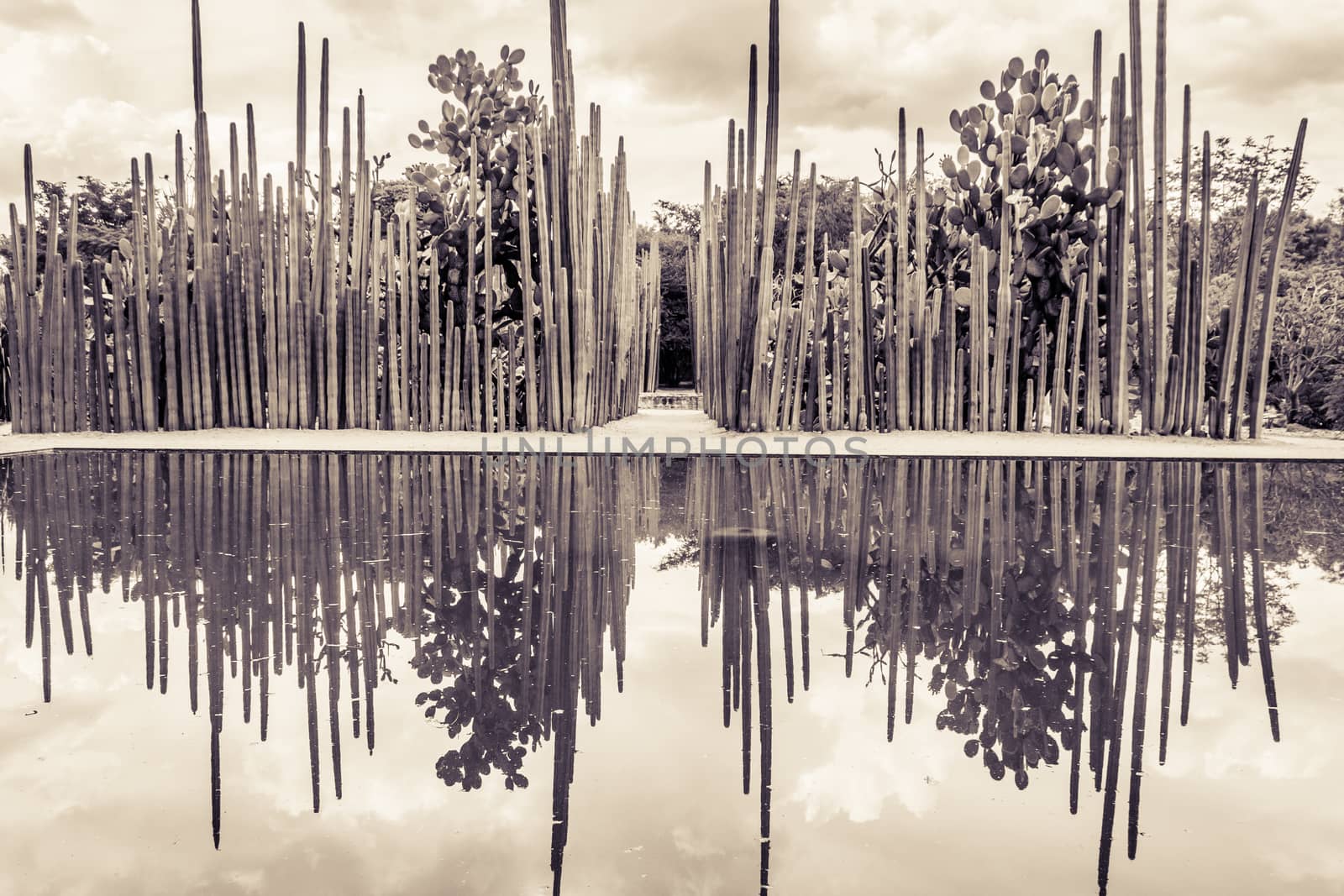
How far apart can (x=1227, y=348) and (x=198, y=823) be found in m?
9.80

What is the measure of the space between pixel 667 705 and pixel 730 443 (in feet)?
22.0

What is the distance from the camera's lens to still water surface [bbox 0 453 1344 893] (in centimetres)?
210

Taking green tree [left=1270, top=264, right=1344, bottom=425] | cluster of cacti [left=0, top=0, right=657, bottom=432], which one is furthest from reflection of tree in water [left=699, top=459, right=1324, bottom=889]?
green tree [left=1270, top=264, right=1344, bottom=425]

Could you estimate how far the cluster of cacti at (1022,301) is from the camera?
959 centimetres

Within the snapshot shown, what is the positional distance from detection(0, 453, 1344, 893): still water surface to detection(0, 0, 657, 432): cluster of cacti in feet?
14.5

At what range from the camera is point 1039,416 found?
991 centimetres

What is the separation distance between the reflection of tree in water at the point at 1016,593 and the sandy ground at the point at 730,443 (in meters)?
1.67

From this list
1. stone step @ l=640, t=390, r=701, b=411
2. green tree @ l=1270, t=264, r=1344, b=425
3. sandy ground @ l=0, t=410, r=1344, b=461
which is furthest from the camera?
stone step @ l=640, t=390, r=701, b=411

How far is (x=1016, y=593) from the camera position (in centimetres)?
393

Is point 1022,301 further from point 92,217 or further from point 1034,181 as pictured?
point 92,217

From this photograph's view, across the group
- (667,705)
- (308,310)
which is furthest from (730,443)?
(667,705)

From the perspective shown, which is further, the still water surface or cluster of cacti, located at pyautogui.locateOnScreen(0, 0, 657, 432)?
cluster of cacti, located at pyautogui.locateOnScreen(0, 0, 657, 432)

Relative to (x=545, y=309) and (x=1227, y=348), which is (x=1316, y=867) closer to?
(x=545, y=309)

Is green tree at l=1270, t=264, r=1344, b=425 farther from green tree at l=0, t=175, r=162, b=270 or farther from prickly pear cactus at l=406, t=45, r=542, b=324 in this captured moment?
green tree at l=0, t=175, r=162, b=270
